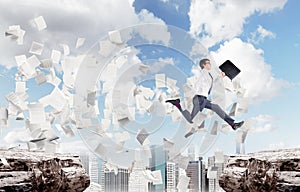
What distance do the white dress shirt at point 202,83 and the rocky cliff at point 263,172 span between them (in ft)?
1.67

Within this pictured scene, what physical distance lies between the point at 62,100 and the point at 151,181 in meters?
0.82

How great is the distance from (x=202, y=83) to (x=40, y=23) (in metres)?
1.20

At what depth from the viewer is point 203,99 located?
10.1 ft

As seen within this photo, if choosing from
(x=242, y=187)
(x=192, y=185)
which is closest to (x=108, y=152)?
(x=192, y=185)

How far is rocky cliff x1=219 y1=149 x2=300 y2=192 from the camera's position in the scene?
2.50 metres

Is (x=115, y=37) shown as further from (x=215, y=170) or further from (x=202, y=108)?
(x=215, y=170)

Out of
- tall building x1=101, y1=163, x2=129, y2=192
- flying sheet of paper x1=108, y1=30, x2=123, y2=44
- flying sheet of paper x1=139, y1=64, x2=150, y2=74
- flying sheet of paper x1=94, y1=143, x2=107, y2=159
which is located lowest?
tall building x1=101, y1=163, x2=129, y2=192

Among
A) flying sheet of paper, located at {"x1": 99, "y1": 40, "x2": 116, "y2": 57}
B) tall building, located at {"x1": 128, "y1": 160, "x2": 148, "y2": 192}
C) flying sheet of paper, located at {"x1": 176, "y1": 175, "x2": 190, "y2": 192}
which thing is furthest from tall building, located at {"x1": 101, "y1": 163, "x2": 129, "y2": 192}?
flying sheet of paper, located at {"x1": 99, "y1": 40, "x2": 116, "y2": 57}

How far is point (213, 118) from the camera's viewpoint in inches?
121

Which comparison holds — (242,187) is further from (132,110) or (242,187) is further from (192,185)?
(132,110)

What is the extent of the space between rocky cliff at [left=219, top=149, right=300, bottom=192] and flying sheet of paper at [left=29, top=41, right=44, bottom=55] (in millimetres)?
1483

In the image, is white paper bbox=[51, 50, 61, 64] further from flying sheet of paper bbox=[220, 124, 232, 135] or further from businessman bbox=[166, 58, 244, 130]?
flying sheet of paper bbox=[220, 124, 232, 135]

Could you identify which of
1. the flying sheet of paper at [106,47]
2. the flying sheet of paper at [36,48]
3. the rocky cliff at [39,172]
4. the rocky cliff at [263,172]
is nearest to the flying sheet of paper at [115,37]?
the flying sheet of paper at [106,47]

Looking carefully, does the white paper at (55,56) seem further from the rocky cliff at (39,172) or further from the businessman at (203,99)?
the businessman at (203,99)
